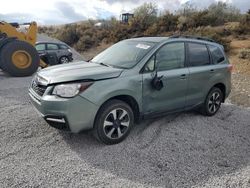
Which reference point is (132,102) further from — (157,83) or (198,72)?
(198,72)

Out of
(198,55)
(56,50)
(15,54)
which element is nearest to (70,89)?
(198,55)

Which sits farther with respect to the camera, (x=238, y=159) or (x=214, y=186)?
(x=238, y=159)

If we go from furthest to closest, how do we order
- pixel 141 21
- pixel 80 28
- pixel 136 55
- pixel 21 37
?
pixel 80 28 < pixel 141 21 < pixel 21 37 < pixel 136 55

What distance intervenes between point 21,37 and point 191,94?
868 centimetres

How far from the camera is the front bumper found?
398 centimetres

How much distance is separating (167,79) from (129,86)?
0.88 m

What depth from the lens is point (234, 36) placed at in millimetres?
18391

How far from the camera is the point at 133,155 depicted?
421 cm

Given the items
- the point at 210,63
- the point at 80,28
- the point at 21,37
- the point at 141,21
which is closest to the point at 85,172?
the point at 210,63

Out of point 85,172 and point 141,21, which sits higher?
point 141,21

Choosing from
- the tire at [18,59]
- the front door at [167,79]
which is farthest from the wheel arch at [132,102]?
the tire at [18,59]

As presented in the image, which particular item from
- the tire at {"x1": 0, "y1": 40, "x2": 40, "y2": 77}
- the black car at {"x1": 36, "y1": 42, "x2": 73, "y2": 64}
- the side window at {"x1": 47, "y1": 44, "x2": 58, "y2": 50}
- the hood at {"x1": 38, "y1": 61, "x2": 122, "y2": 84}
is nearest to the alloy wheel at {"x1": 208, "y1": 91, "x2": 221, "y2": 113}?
the hood at {"x1": 38, "y1": 61, "x2": 122, "y2": 84}

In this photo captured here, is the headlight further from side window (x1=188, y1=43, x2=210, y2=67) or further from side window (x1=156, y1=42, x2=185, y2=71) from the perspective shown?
side window (x1=188, y1=43, x2=210, y2=67)

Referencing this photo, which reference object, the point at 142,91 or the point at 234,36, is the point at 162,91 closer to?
the point at 142,91
